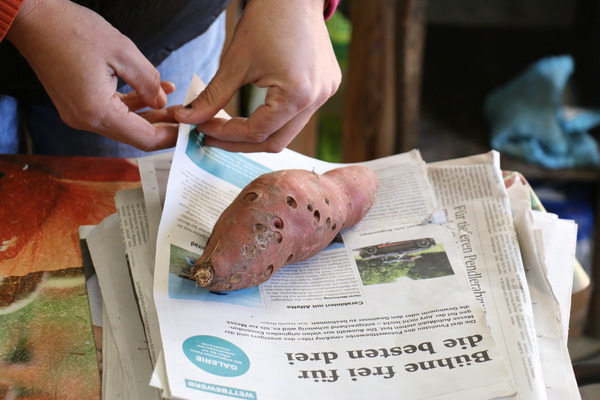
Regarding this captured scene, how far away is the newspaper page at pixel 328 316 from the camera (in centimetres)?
71

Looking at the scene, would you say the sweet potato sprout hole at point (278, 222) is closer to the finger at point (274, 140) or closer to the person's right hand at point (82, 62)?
the finger at point (274, 140)

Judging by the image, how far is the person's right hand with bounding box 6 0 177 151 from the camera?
0.80 meters

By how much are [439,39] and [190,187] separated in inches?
74.5

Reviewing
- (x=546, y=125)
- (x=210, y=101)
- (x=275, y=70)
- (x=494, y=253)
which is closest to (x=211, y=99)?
(x=210, y=101)

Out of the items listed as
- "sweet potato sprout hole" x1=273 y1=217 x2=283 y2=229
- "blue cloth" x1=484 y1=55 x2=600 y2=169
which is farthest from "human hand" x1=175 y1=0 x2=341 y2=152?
"blue cloth" x1=484 y1=55 x2=600 y2=169

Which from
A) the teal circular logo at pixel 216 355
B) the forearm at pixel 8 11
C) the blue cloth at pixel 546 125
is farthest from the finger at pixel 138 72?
the blue cloth at pixel 546 125

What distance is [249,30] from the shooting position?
84cm

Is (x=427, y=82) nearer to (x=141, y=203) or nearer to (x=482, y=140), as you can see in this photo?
(x=482, y=140)

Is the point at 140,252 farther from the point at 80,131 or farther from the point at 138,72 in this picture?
the point at 80,131

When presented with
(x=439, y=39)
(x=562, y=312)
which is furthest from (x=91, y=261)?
(x=439, y=39)

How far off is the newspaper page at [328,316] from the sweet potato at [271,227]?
27 mm

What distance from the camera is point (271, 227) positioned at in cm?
83

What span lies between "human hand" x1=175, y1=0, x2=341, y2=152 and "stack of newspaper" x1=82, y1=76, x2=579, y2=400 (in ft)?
0.29

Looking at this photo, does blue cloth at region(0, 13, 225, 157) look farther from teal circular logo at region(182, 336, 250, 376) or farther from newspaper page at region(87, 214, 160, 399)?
teal circular logo at region(182, 336, 250, 376)
